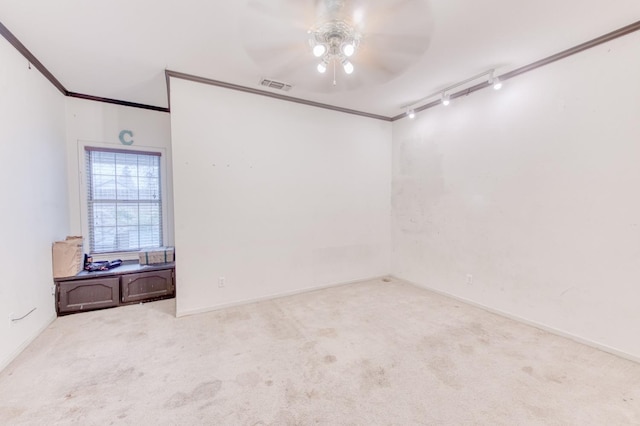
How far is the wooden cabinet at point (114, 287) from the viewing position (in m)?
3.12

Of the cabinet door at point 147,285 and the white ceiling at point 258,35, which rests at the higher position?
the white ceiling at point 258,35

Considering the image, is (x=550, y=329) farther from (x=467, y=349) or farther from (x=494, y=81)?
(x=494, y=81)

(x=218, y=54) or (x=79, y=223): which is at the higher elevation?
(x=218, y=54)

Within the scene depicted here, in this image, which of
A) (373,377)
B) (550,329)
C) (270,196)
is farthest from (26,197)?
(550,329)

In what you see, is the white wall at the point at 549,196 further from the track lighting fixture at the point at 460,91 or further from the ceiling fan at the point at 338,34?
the ceiling fan at the point at 338,34

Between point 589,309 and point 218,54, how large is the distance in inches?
168

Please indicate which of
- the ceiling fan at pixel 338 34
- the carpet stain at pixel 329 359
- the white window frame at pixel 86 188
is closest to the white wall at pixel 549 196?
the ceiling fan at pixel 338 34

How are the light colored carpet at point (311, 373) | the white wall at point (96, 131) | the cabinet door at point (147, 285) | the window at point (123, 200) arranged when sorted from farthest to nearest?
the window at point (123, 200), the white wall at point (96, 131), the cabinet door at point (147, 285), the light colored carpet at point (311, 373)

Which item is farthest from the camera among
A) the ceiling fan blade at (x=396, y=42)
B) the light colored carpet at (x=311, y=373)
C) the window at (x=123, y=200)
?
the window at (x=123, y=200)

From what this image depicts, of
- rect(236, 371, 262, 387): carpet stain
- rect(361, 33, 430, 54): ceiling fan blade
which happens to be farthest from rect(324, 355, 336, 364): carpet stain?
rect(361, 33, 430, 54): ceiling fan blade

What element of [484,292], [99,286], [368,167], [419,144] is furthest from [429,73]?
[99,286]

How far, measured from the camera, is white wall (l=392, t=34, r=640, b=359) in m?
2.29

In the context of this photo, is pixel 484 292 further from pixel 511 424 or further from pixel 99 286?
pixel 99 286

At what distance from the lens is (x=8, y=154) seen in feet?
7.45
